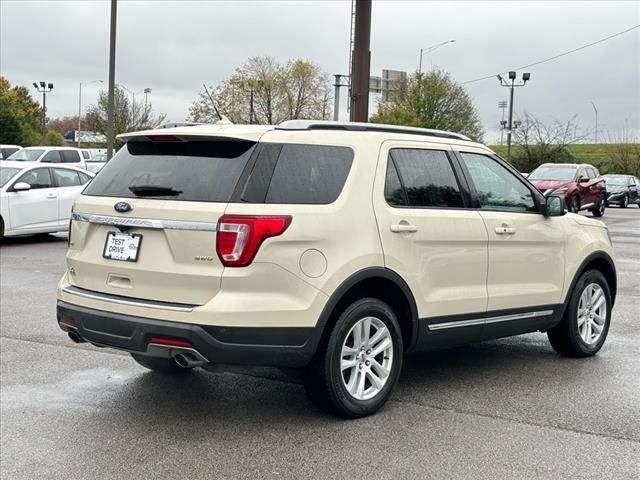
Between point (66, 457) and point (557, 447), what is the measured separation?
8.98 ft

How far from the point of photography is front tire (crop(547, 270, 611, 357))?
688 centimetres

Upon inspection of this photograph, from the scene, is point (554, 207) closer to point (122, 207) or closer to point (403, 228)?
point (403, 228)

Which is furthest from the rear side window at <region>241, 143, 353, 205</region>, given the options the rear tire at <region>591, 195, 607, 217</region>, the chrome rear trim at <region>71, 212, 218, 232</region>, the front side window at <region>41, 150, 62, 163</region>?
the rear tire at <region>591, 195, 607, 217</region>

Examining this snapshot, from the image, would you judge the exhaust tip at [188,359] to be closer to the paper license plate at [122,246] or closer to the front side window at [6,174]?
the paper license plate at [122,246]

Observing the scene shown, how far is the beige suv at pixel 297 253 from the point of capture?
15.3 feet

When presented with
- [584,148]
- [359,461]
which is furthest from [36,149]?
[584,148]

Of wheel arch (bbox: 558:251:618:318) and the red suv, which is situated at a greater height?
the red suv

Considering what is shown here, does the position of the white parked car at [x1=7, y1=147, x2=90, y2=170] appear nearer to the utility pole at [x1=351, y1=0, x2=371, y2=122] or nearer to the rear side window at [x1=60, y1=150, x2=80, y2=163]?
the rear side window at [x1=60, y1=150, x2=80, y2=163]

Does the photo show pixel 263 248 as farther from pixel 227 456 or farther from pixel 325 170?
pixel 227 456

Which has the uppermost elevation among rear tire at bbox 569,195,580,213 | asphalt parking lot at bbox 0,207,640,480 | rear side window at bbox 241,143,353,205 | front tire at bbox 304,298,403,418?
rear side window at bbox 241,143,353,205

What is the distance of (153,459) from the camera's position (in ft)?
14.9

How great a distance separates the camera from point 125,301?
491 centimetres

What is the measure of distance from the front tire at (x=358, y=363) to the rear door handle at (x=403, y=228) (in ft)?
1.52

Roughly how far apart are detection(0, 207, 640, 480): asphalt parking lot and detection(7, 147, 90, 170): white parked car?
22.1 metres
